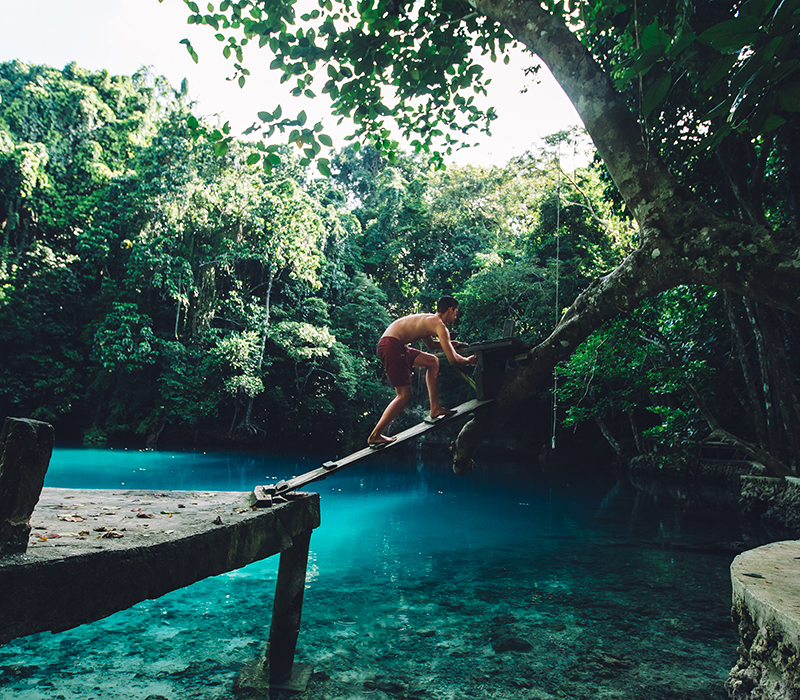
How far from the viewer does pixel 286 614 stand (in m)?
4.10

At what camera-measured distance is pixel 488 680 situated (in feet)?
13.5

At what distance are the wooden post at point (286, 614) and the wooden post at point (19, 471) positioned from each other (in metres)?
2.33

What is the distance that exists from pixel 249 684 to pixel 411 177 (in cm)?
2815

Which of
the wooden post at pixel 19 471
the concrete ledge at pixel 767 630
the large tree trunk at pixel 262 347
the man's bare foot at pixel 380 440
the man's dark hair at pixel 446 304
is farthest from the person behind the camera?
the large tree trunk at pixel 262 347

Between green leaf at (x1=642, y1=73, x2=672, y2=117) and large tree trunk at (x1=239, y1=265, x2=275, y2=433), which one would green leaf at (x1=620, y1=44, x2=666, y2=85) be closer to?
green leaf at (x1=642, y1=73, x2=672, y2=117)

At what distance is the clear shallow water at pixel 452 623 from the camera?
13.0ft

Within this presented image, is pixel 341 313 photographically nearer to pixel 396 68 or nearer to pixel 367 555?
pixel 367 555

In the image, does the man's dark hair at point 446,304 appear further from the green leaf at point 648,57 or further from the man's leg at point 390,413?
the green leaf at point 648,57

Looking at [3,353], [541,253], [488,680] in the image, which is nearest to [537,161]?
[541,253]

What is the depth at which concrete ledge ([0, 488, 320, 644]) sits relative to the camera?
6.18 feet

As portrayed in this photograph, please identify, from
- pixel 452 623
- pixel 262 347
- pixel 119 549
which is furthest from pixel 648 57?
pixel 262 347

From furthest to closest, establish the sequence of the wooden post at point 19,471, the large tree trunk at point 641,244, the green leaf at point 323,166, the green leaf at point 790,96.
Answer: the green leaf at point 323,166 < the large tree trunk at point 641,244 < the wooden post at point 19,471 < the green leaf at point 790,96

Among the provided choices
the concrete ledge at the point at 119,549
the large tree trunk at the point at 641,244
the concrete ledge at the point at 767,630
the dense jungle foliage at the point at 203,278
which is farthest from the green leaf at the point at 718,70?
the dense jungle foliage at the point at 203,278

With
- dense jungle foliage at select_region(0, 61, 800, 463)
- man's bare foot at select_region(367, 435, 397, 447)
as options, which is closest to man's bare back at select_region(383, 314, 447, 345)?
man's bare foot at select_region(367, 435, 397, 447)
